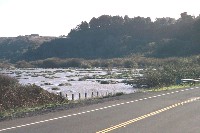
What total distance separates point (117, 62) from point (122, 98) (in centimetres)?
11050

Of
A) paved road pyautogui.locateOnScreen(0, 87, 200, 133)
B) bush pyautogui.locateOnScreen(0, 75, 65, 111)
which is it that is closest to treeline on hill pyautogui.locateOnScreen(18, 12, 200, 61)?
bush pyautogui.locateOnScreen(0, 75, 65, 111)

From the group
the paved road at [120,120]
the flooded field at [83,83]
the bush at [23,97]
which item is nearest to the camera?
the paved road at [120,120]

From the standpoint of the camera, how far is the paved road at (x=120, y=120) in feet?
54.0

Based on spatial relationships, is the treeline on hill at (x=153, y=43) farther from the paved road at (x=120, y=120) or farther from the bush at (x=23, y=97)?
the paved road at (x=120, y=120)

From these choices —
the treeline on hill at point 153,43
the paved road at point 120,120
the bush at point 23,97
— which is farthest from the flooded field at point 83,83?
the treeline on hill at point 153,43

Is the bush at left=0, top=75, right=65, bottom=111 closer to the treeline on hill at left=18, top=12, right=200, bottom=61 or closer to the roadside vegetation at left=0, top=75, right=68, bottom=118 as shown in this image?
the roadside vegetation at left=0, top=75, right=68, bottom=118

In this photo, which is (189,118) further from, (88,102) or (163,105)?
(88,102)

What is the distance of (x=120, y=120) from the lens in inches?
745

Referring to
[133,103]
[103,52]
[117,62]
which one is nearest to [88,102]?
[133,103]

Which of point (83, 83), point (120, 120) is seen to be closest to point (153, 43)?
point (83, 83)

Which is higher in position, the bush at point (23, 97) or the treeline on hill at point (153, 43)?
the treeline on hill at point (153, 43)

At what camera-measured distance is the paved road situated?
16.5 meters

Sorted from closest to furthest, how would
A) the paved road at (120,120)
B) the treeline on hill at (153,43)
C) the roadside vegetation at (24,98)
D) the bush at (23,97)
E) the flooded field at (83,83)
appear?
the paved road at (120,120) < the roadside vegetation at (24,98) < the bush at (23,97) < the flooded field at (83,83) < the treeline on hill at (153,43)

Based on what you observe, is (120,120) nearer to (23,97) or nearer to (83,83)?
(23,97)
